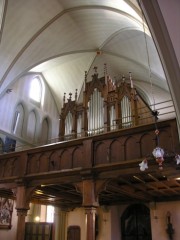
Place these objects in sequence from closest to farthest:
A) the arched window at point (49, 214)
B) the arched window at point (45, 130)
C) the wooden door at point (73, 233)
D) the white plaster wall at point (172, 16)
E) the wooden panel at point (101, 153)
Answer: the white plaster wall at point (172, 16) < the wooden panel at point (101, 153) < the wooden door at point (73, 233) < the arched window at point (45, 130) < the arched window at point (49, 214)

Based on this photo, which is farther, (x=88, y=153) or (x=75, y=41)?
(x=75, y=41)

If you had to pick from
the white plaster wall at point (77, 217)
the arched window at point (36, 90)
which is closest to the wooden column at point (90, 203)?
the white plaster wall at point (77, 217)

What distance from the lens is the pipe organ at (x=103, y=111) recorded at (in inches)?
437

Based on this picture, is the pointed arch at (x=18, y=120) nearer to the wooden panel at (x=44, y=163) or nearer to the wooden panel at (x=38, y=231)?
the wooden panel at (x=38, y=231)

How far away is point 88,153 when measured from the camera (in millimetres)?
8133

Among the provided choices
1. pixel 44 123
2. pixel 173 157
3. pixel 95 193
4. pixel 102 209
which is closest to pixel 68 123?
pixel 44 123

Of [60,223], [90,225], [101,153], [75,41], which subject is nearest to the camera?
[90,225]

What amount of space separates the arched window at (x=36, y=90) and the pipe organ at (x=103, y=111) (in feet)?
9.75

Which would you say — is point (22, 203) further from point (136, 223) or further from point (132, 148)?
point (136, 223)

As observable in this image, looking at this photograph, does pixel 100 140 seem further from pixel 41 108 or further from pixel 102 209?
pixel 41 108

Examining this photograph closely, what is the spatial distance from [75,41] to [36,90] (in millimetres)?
3878

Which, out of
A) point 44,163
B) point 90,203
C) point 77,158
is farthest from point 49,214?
point 90,203


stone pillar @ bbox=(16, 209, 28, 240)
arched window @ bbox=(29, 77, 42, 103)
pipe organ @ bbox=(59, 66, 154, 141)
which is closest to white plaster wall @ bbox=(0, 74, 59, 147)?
arched window @ bbox=(29, 77, 42, 103)

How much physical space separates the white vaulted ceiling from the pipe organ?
6.06 ft
